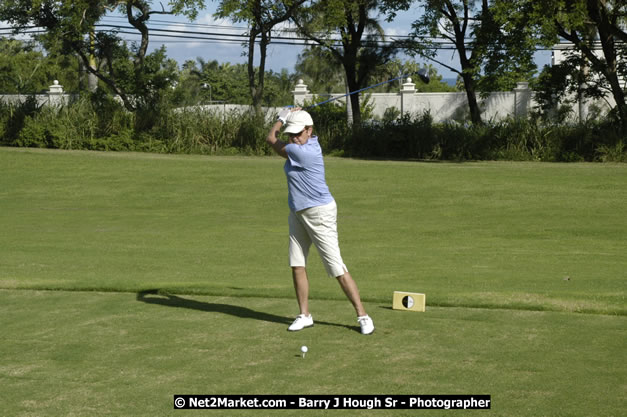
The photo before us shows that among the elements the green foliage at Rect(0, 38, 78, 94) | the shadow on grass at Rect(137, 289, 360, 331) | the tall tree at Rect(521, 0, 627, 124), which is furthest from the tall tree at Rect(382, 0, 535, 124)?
the green foliage at Rect(0, 38, 78, 94)

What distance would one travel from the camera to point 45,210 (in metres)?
21.9

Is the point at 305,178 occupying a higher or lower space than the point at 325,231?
higher

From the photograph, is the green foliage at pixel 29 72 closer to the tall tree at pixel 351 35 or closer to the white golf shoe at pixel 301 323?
the tall tree at pixel 351 35

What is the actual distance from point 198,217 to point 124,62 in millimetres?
24558

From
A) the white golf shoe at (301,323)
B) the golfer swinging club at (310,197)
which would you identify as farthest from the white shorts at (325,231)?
the white golf shoe at (301,323)

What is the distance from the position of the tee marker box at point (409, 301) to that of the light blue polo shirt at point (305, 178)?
1.22 m

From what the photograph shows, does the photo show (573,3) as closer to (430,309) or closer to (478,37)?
(478,37)

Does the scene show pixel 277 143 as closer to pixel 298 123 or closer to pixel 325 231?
pixel 298 123

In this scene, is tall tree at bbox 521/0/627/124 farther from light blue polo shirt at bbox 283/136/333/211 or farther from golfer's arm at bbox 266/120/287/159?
light blue polo shirt at bbox 283/136/333/211

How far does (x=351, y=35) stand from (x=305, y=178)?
123ft

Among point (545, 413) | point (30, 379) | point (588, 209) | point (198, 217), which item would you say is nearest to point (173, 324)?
point (30, 379)

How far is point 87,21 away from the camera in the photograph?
137 ft

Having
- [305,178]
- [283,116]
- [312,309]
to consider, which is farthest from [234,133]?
[305,178]

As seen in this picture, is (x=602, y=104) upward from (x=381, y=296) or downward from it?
upward
